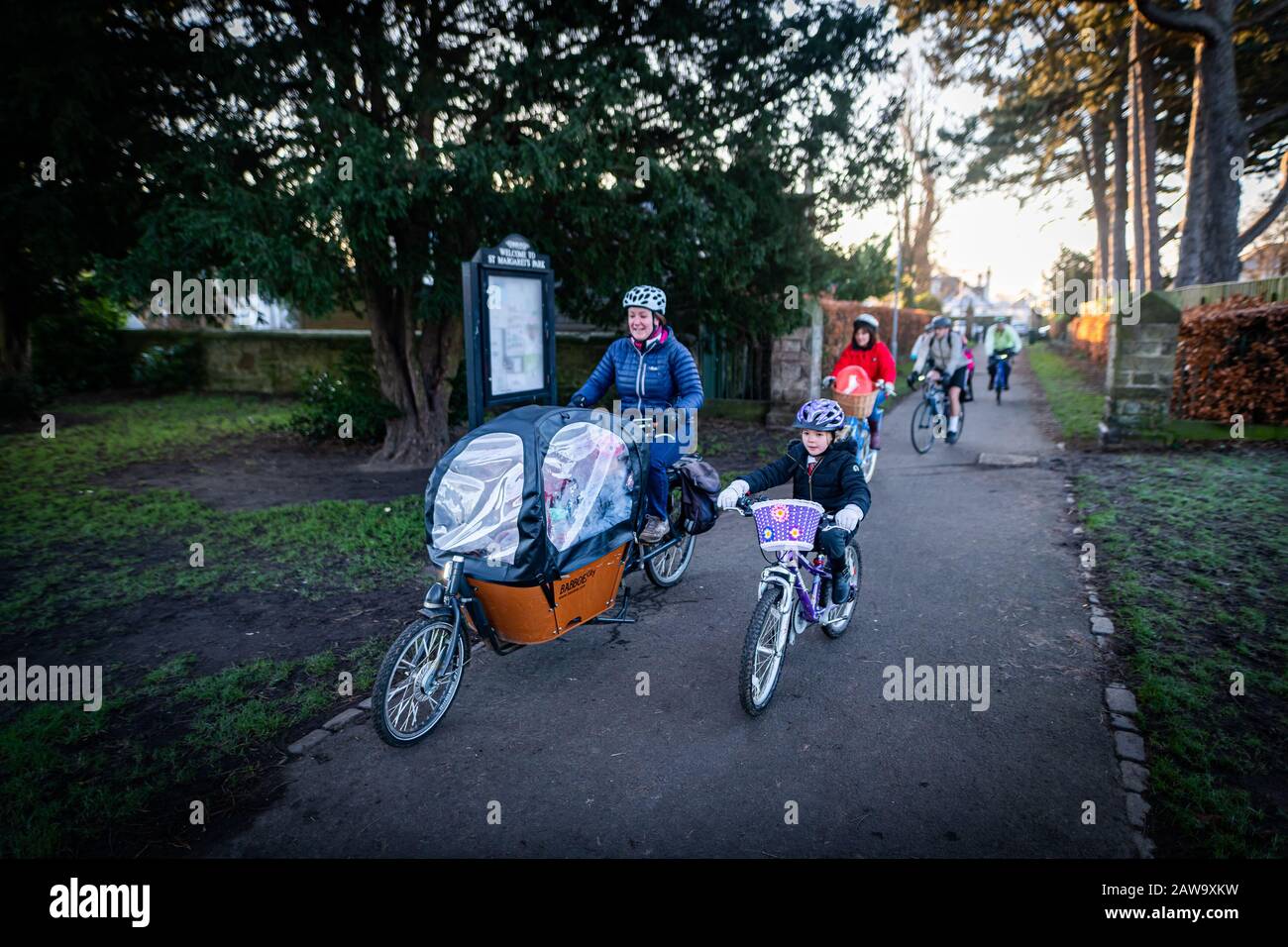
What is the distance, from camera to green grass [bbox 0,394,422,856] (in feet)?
10.8

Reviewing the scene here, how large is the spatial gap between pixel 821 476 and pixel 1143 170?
21.1 metres

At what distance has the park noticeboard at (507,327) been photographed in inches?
237

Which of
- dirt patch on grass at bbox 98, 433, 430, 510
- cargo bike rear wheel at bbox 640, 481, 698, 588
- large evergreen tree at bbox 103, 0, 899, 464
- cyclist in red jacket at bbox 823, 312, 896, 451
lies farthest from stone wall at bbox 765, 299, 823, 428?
cargo bike rear wheel at bbox 640, 481, 698, 588

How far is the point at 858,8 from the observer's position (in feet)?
31.8

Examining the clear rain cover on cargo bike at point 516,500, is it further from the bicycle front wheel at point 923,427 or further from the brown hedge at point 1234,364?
the brown hedge at point 1234,364

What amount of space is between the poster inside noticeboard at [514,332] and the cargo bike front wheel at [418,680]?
9.51 feet

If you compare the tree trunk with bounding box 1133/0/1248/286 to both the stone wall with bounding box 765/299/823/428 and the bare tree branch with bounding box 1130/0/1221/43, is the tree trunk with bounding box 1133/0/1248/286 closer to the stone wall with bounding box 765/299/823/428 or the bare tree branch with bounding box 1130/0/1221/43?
the bare tree branch with bounding box 1130/0/1221/43

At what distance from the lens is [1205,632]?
4688 mm

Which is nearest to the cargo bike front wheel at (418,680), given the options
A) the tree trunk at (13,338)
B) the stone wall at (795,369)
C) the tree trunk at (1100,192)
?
the stone wall at (795,369)

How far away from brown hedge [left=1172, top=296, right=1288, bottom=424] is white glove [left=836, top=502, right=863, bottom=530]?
29.4 ft

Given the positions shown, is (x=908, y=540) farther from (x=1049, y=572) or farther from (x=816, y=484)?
(x=816, y=484)

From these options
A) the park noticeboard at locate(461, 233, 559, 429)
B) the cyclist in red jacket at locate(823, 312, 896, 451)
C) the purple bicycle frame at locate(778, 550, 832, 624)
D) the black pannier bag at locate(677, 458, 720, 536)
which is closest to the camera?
the purple bicycle frame at locate(778, 550, 832, 624)
